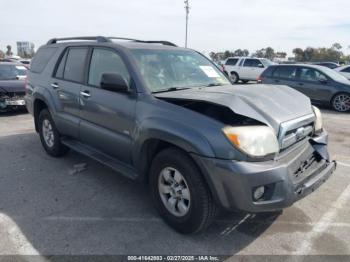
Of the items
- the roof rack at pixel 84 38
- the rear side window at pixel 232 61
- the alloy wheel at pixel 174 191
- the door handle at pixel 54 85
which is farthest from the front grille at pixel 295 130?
the rear side window at pixel 232 61

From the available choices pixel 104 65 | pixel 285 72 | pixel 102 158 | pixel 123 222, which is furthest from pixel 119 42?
pixel 285 72

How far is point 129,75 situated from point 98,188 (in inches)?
62.7

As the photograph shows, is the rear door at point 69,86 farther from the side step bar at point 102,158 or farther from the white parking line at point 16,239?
the white parking line at point 16,239

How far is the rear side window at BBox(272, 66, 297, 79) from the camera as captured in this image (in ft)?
37.3

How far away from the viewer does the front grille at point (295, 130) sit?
2893mm

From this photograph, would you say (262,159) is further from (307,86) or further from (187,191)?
(307,86)

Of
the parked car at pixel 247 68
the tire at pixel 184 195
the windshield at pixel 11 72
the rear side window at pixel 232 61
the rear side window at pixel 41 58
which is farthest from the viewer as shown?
the rear side window at pixel 232 61

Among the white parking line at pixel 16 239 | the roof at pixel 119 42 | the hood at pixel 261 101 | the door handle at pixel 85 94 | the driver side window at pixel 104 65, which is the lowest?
the white parking line at pixel 16 239

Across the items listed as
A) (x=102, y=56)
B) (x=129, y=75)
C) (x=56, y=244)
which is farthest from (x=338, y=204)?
(x=102, y=56)

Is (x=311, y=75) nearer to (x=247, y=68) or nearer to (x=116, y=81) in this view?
(x=247, y=68)

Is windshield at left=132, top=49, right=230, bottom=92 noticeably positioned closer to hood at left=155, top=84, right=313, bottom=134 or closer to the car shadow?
hood at left=155, top=84, right=313, bottom=134

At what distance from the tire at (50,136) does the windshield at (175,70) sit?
222 centimetres

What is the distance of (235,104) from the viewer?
2865mm

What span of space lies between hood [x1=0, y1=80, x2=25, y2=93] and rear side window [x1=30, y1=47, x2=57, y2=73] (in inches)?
134
